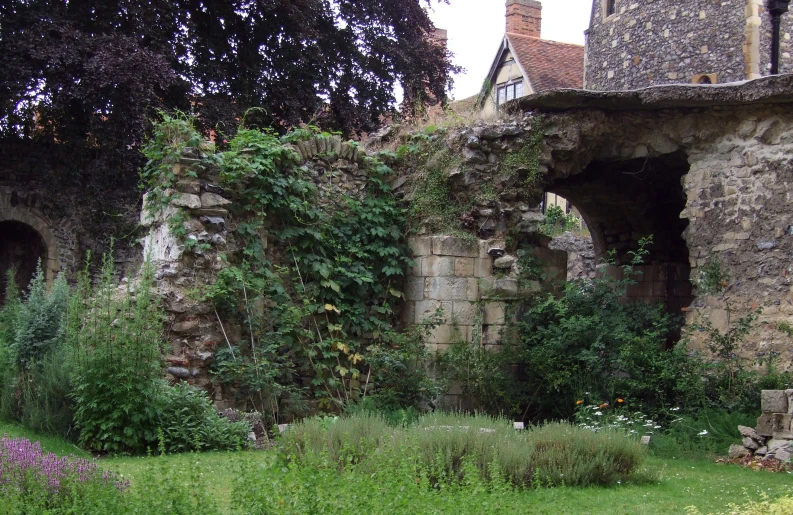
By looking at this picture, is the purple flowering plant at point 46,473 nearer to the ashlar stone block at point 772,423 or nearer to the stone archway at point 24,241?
the ashlar stone block at point 772,423

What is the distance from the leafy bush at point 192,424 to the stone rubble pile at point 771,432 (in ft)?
14.2

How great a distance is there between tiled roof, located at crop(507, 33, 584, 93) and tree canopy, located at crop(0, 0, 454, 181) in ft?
26.4

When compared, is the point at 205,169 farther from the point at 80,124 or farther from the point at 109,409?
the point at 80,124

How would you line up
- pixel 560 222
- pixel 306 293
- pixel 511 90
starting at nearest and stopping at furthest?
1. pixel 306 293
2. pixel 560 222
3. pixel 511 90

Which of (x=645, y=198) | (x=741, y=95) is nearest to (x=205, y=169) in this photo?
(x=741, y=95)

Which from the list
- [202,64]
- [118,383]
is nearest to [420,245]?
[118,383]

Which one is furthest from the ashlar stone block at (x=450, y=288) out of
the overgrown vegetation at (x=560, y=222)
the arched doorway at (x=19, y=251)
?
the overgrown vegetation at (x=560, y=222)

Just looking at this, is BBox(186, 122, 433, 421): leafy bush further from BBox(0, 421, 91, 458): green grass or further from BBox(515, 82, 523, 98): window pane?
BBox(515, 82, 523, 98): window pane

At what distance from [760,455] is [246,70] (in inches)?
469

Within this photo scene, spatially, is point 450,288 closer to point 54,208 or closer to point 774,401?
point 774,401

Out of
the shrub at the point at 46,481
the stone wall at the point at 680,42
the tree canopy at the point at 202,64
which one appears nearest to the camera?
the shrub at the point at 46,481

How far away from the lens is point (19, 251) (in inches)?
679

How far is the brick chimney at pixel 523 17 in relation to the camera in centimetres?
2873

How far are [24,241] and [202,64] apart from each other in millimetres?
5076
